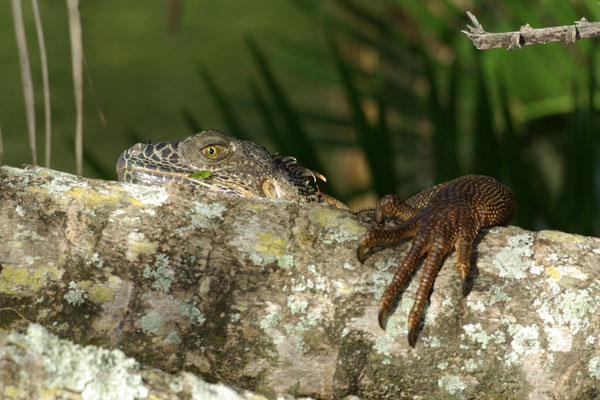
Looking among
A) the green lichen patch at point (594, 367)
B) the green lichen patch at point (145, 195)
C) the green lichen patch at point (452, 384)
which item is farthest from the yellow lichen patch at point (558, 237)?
the green lichen patch at point (145, 195)

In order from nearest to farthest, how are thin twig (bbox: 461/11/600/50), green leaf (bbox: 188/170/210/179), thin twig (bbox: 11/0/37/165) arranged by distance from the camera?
1. thin twig (bbox: 461/11/600/50)
2. thin twig (bbox: 11/0/37/165)
3. green leaf (bbox: 188/170/210/179)

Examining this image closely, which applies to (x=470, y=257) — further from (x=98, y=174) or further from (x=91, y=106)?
(x=91, y=106)

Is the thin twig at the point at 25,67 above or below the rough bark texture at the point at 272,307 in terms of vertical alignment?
above

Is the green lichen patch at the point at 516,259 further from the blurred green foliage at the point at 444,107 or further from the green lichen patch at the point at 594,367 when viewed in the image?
the blurred green foliage at the point at 444,107

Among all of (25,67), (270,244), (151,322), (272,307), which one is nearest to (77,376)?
(151,322)

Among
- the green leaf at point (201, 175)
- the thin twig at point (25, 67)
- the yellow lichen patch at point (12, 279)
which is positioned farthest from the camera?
the green leaf at point (201, 175)

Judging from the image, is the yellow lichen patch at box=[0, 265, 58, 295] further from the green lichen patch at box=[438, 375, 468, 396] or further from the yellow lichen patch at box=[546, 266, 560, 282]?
the yellow lichen patch at box=[546, 266, 560, 282]

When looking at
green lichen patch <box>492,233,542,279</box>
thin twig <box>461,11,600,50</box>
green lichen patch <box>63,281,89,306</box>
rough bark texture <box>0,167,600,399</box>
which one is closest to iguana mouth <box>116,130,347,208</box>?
rough bark texture <box>0,167,600,399</box>
